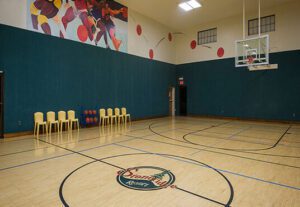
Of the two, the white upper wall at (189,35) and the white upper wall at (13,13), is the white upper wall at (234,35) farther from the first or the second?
the white upper wall at (13,13)

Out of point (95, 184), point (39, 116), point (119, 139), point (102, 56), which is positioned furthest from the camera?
point (102, 56)

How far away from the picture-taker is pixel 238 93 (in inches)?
497

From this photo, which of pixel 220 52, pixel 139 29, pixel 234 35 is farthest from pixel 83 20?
pixel 234 35

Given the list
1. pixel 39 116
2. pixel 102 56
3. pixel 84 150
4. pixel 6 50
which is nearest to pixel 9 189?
pixel 84 150

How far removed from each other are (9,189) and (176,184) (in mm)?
2586

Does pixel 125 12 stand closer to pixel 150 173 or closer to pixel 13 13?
pixel 13 13

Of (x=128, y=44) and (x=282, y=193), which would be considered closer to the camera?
(x=282, y=193)

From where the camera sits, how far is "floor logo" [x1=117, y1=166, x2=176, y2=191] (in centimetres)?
317

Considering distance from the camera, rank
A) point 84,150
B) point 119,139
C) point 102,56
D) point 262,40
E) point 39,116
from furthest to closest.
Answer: point 102,56 < point 262,40 < point 39,116 < point 119,139 < point 84,150

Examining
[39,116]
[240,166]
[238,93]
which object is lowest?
[240,166]

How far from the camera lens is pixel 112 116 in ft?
33.5

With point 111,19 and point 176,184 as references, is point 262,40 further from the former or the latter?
point 176,184

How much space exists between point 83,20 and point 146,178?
8.26 meters

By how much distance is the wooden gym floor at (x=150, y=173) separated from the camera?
2.77 meters
